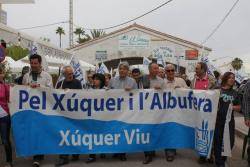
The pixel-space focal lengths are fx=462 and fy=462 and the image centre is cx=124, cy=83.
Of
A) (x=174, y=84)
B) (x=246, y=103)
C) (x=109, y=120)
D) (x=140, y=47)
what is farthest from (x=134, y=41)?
(x=246, y=103)

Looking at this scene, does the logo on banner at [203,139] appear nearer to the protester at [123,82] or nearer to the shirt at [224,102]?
the shirt at [224,102]

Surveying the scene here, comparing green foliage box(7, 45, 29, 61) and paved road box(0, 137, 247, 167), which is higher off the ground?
green foliage box(7, 45, 29, 61)

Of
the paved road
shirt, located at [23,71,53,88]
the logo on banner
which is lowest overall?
the paved road

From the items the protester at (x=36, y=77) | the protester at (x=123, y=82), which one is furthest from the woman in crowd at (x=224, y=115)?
the protester at (x=36, y=77)

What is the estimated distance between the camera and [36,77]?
8.58m

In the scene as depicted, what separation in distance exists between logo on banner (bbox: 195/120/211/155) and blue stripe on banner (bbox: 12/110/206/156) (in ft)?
0.96

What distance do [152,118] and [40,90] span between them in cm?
215

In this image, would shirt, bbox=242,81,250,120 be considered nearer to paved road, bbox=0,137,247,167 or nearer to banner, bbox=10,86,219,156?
banner, bbox=10,86,219,156

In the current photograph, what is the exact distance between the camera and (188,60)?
44.6 m

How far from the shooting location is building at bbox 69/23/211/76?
4431 cm

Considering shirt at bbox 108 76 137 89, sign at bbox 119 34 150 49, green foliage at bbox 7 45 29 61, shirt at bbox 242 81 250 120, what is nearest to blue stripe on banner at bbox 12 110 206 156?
shirt at bbox 108 76 137 89

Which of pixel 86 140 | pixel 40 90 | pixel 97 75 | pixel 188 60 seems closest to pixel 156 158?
pixel 86 140

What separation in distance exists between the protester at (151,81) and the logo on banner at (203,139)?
92 centimetres

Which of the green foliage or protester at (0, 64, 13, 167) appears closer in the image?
protester at (0, 64, 13, 167)
